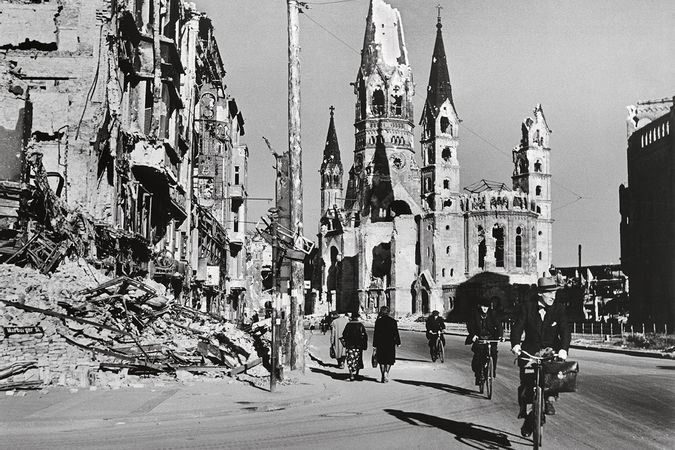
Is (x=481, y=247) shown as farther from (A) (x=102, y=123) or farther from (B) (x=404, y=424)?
(B) (x=404, y=424)

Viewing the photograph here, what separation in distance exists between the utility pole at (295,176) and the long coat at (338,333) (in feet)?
7.34

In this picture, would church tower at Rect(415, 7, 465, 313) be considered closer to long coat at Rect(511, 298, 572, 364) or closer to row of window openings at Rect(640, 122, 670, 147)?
row of window openings at Rect(640, 122, 670, 147)

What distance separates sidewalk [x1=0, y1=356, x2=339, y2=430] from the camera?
436 inches

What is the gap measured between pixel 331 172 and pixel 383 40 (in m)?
24.0

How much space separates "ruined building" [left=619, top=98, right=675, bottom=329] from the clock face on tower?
183 ft

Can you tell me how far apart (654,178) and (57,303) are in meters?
40.7

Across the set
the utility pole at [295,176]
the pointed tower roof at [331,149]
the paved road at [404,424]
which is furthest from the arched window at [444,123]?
the paved road at [404,424]

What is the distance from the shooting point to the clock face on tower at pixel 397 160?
364ft

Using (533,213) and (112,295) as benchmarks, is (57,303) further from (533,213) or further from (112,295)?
(533,213)

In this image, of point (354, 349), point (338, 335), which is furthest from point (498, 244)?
point (354, 349)

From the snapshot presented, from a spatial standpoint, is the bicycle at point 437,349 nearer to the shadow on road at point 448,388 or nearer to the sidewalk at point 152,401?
the shadow on road at point 448,388

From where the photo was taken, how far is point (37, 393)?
44.5ft

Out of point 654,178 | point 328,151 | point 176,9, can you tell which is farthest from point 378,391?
point 328,151

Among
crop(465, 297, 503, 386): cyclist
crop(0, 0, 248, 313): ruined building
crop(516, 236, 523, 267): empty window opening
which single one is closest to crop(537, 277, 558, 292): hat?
crop(465, 297, 503, 386): cyclist
